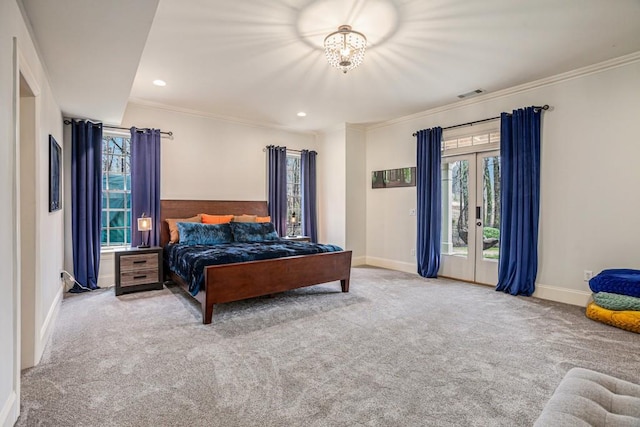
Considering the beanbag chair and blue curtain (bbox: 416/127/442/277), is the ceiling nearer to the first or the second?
blue curtain (bbox: 416/127/442/277)

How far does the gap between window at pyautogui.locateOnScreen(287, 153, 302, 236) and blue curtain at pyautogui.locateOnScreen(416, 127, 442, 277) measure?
239cm

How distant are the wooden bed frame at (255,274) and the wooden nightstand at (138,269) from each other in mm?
224

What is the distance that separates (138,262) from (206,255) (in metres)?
1.43

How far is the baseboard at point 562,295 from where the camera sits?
12.7ft

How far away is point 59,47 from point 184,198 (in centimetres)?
300

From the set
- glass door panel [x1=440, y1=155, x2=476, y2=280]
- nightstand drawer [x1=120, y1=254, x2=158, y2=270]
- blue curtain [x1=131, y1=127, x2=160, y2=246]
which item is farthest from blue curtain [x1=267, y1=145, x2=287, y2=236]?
glass door panel [x1=440, y1=155, x2=476, y2=280]

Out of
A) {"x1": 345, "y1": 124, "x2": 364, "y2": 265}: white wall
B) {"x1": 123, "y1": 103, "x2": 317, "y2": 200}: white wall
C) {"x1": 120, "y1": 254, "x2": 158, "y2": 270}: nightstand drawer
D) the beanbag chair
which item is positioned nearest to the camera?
the beanbag chair

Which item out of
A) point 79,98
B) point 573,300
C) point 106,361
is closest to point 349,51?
point 79,98

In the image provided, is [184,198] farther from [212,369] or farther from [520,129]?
[520,129]

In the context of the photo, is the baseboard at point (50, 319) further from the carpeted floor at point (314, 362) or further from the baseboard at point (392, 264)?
the baseboard at point (392, 264)

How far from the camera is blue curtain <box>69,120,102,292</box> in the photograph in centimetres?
443

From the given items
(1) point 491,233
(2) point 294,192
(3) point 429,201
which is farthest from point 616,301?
(2) point 294,192

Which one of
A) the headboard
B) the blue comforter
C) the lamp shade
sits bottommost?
the blue comforter

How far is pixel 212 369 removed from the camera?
2.39 metres
